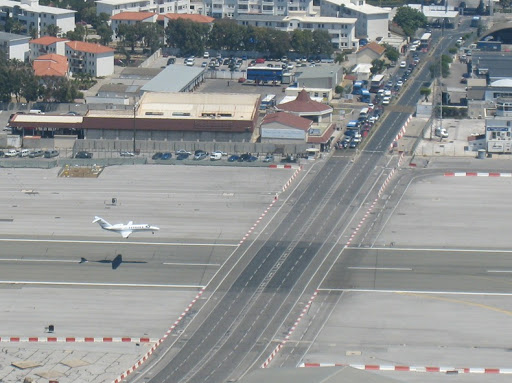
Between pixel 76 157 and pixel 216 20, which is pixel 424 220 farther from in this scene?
pixel 216 20

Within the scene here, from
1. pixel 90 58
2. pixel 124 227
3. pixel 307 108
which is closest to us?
pixel 124 227

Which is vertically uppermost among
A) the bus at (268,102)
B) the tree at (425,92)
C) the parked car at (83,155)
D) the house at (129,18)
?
the house at (129,18)

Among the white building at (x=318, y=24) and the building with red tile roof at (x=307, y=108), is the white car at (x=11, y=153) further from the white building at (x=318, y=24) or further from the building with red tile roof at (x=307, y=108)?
the white building at (x=318, y=24)

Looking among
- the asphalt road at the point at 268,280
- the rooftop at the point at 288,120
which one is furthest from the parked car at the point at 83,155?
the asphalt road at the point at 268,280

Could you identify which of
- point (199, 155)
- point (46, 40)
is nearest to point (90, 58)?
point (46, 40)

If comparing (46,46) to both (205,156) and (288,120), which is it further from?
(288,120)
